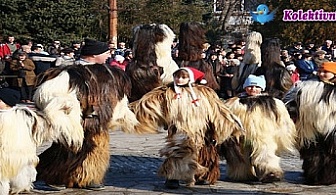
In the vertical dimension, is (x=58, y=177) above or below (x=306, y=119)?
below

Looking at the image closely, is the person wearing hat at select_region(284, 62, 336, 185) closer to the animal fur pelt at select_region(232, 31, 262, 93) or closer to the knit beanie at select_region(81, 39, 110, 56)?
the animal fur pelt at select_region(232, 31, 262, 93)

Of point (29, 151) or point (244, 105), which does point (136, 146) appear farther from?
point (29, 151)

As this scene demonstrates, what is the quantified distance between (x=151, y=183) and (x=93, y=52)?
5.68 feet

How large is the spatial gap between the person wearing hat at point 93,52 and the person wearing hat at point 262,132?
1545 millimetres

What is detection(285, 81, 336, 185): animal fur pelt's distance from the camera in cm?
791

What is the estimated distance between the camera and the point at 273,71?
9.72m

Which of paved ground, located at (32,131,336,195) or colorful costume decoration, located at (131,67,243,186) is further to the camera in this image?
paved ground, located at (32,131,336,195)

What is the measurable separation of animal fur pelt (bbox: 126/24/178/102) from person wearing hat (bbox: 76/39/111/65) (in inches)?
97.3

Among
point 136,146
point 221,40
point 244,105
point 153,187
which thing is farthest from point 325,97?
point 221,40

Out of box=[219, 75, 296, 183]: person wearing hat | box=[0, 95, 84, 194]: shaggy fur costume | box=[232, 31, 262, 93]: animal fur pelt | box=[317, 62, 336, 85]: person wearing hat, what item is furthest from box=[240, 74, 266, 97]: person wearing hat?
box=[0, 95, 84, 194]: shaggy fur costume

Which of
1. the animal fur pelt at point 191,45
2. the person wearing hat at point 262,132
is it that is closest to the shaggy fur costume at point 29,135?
the person wearing hat at point 262,132

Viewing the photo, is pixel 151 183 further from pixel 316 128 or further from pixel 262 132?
pixel 316 128

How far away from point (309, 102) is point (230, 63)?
9905 millimetres

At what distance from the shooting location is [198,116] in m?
7.72
